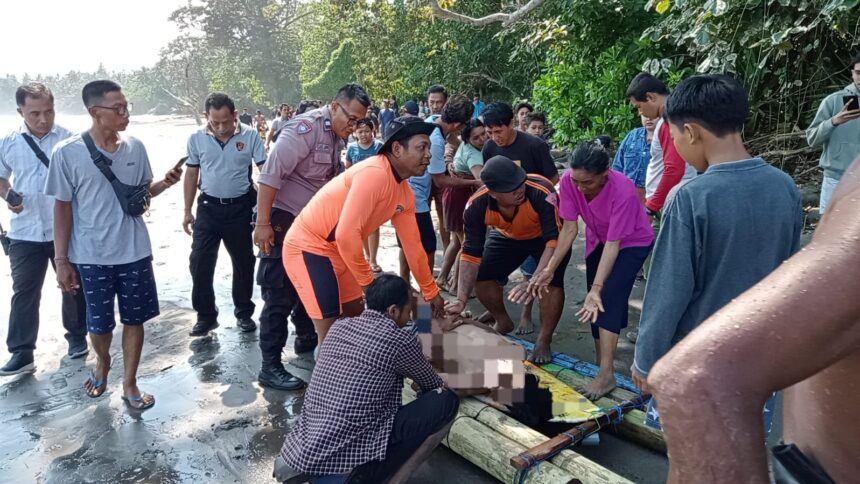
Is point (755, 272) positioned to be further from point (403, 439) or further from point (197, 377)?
point (197, 377)

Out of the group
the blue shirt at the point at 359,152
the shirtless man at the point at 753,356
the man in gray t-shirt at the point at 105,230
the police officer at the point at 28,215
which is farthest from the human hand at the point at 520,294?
the police officer at the point at 28,215

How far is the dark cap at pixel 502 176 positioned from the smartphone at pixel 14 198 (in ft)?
10.7

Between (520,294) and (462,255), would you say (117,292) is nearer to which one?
(462,255)

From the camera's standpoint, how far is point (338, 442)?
252cm

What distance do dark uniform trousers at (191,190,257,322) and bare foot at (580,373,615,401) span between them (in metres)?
2.83

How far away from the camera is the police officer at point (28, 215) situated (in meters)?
4.19

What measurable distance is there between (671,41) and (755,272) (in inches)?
241

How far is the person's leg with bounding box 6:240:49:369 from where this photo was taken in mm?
4238

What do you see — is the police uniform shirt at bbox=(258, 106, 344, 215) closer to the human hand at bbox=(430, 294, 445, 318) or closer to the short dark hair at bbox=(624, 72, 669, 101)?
the human hand at bbox=(430, 294, 445, 318)

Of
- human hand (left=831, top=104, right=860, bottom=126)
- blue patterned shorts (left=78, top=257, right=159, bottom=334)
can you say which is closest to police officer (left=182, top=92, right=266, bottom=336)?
blue patterned shorts (left=78, top=257, right=159, bottom=334)

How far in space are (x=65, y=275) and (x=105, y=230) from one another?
353 millimetres

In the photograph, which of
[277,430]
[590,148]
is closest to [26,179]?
[277,430]

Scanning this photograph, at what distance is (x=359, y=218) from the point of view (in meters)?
3.13

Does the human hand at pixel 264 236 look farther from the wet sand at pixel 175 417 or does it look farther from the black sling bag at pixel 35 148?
the black sling bag at pixel 35 148
